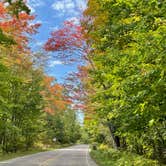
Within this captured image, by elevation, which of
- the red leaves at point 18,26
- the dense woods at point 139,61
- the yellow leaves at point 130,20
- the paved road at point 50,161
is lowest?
the paved road at point 50,161

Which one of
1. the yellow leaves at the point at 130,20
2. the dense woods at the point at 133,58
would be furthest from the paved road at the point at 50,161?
the yellow leaves at the point at 130,20

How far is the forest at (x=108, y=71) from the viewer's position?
26.9 feet

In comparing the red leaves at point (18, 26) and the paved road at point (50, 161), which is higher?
the red leaves at point (18, 26)

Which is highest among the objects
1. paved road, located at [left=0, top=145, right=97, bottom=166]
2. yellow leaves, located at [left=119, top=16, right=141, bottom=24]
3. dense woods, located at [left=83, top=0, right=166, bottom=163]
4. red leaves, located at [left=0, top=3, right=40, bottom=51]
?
red leaves, located at [left=0, top=3, right=40, bottom=51]

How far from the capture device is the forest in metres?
8.20

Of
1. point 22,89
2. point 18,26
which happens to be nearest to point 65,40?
point 18,26

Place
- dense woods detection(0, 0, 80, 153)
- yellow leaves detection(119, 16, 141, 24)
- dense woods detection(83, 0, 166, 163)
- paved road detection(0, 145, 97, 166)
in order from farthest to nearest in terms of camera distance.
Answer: dense woods detection(0, 0, 80, 153), paved road detection(0, 145, 97, 166), yellow leaves detection(119, 16, 141, 24), dense woods detection(83, 0, 166, 163)

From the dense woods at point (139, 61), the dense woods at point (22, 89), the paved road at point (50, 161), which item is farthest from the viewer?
the dense woods at point (22, 89)

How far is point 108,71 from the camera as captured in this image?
1344 centimetres

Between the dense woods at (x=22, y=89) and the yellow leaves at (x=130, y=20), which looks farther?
the dense woods at (x=22, y=89)

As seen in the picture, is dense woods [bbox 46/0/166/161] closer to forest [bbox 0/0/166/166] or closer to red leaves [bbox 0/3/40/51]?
forest [bbox 0/0/166/166]

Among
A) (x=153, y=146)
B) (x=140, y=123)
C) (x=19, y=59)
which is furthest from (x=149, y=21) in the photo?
(x=19, y=59)

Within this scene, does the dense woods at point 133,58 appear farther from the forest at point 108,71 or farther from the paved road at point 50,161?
the paved road at point 50,161

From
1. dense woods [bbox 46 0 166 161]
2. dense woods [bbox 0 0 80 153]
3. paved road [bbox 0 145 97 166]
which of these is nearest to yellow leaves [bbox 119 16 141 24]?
dense woods [bbox 46 0 166 161]
